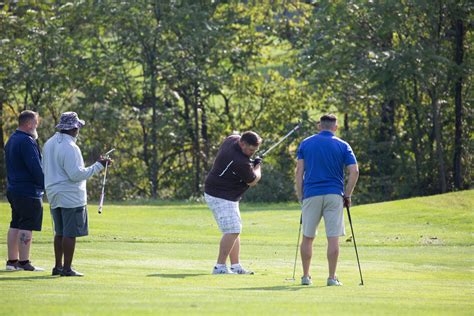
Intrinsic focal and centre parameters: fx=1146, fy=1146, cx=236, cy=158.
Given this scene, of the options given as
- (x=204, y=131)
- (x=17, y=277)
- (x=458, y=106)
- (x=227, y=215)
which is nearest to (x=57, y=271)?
(x=17, y=277)

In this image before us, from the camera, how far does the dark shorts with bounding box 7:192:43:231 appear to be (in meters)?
14.8

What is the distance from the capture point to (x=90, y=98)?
39.6m

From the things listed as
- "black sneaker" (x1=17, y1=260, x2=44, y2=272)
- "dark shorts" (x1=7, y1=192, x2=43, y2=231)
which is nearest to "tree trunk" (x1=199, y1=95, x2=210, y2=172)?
"dark shorts" (x1=7, y1=192, x2=43, y2=231)

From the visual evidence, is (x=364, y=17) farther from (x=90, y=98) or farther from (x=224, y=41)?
(x=90, y=98)

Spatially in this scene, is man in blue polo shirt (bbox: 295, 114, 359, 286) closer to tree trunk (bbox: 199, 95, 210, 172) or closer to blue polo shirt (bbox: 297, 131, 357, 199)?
blue polo shirt (bbox: 297, 131, 357, 199)

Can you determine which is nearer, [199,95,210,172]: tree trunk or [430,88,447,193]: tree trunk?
[430,88,447,193]: tree trunk

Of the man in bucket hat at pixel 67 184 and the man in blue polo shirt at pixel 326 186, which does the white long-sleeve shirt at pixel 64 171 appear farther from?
the man in blue polo shirt at pixel 326 186

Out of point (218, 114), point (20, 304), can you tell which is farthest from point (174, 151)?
point (20, 304)

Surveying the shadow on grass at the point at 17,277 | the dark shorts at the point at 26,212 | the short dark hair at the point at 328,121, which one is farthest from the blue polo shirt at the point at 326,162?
the dark shorts at the point at 26,212

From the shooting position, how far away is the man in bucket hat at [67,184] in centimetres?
1380

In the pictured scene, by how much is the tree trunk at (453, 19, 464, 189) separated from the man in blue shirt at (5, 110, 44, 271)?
72.9 feet

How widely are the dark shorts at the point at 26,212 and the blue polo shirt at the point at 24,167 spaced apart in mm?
67

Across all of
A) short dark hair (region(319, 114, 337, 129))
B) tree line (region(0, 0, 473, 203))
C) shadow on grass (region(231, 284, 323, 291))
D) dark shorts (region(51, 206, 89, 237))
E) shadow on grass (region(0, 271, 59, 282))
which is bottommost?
shadow on grass (region(0, 271, 59, 282))

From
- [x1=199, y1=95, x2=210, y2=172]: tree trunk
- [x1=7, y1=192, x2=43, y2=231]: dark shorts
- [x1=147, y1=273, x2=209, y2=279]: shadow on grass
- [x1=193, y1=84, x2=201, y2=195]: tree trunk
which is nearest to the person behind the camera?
[x1=147, y1=273, x2=209, y2=279]: shadow on grass
